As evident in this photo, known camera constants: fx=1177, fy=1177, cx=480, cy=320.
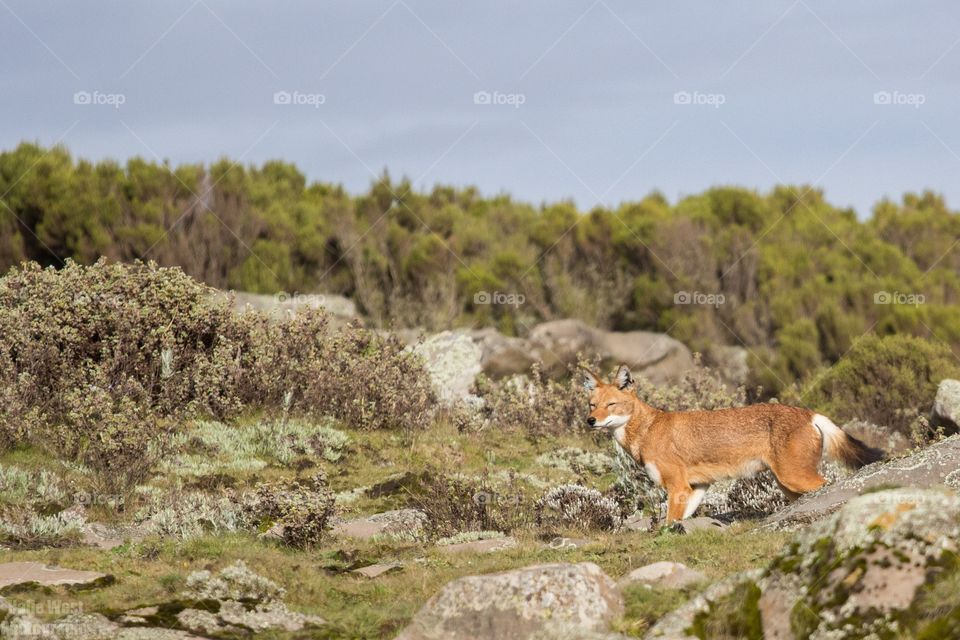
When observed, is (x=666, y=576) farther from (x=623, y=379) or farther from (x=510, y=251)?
(x=510, y=251)

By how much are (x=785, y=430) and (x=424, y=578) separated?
3894mm

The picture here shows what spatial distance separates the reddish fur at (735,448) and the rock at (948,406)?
5925 millimetres

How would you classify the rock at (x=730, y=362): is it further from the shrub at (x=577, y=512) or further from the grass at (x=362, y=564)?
the grass at (x=362, y=564)

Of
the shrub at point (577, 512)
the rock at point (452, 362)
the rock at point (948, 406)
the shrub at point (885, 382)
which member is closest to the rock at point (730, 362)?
the shrub at point (885, 382)

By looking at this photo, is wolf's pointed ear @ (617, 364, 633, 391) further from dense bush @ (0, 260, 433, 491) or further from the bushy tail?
dense bush @ (0, 260, 433, 491)

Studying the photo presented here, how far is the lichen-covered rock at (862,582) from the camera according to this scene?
5.41 meters

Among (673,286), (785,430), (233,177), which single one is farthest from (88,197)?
(785,430)

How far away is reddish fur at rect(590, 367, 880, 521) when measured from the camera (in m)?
10.6

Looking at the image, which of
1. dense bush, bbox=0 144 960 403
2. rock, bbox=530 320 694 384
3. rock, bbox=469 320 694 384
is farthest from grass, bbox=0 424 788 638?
dense bush, bbox=0 144 960 403

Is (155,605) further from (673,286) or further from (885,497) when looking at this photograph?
(673,286)

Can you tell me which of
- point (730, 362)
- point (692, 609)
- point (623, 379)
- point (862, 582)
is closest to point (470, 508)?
point (623, 379)

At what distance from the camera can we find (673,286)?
35469mm

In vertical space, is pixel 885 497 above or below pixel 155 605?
above

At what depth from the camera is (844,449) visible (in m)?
10.6
